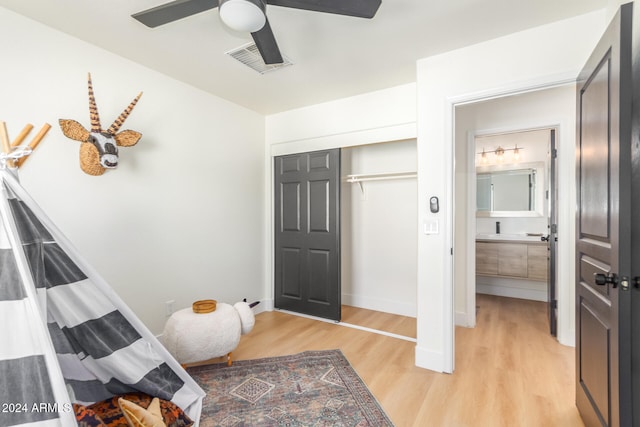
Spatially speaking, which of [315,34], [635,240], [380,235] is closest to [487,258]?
[380,235]

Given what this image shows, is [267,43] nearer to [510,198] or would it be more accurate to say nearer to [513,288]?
[510,198]

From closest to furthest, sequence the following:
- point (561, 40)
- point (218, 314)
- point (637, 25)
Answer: point (637, 25)
point (561, 40)
point (218, 314)

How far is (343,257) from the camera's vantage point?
4.30 meters

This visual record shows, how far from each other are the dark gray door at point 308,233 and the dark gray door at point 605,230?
219 centimetres

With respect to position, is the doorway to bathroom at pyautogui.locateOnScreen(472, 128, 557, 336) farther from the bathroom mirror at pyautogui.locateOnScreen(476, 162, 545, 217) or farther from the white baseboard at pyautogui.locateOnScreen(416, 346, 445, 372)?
the white baseboard at pyautogui.locateOnScreen(416, 346, 445, 372)

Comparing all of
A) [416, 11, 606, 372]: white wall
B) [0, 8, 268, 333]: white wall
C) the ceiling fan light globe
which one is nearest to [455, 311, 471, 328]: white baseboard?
[416, 11, 606, 372]: white wall

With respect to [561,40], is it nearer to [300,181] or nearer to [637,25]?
[637,25]

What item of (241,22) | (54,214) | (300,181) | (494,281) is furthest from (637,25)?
(494,281)

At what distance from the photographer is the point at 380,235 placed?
4.02 meters

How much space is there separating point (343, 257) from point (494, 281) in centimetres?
242

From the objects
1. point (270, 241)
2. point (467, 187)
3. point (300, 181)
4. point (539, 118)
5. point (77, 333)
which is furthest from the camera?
point (270, 241)

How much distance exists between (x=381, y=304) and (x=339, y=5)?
339 centimetres

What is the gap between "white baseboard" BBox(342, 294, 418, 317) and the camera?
379 centimetres

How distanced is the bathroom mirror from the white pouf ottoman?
4.17 metres
